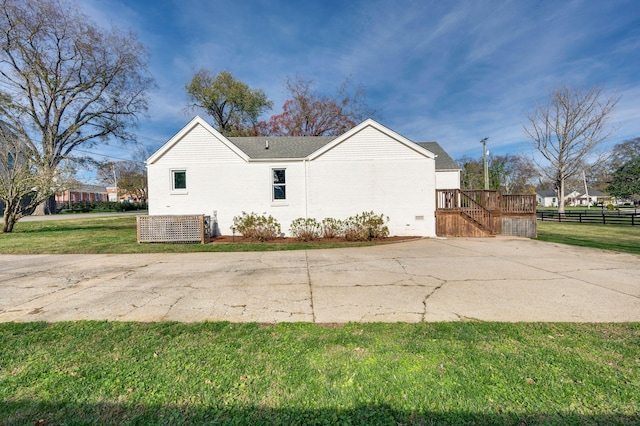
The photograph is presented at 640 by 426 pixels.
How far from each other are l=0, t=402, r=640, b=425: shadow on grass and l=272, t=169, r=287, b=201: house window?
11368 millimetres

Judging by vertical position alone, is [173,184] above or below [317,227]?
above

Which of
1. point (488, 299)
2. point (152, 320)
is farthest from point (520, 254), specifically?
point (152, 320)

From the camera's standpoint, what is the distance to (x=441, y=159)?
17672 mm

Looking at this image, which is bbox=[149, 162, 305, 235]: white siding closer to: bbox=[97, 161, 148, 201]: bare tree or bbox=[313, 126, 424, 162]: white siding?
bbox=[313, 126, 424, 162]: white siding

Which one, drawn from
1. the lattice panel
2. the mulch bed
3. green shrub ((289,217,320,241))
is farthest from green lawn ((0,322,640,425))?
green shrub ((289,217,320,241))

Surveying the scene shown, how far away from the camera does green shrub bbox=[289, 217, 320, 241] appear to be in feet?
41.0

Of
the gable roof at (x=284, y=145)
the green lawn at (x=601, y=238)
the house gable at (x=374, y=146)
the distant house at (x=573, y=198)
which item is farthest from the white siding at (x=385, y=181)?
the distant house at (x=573, y=198)

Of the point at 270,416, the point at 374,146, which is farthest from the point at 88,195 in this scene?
the point at 270,416

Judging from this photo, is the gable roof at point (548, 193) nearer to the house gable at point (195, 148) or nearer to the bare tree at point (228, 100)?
the bare tree at point (228, 100)

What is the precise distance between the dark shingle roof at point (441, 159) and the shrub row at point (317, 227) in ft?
22.9

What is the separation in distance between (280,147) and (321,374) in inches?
533

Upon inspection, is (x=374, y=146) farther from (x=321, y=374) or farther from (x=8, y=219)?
(x=8, y=219)

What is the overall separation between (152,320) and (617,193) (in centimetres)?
8238

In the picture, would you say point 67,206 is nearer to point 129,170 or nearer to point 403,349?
point 129,170
